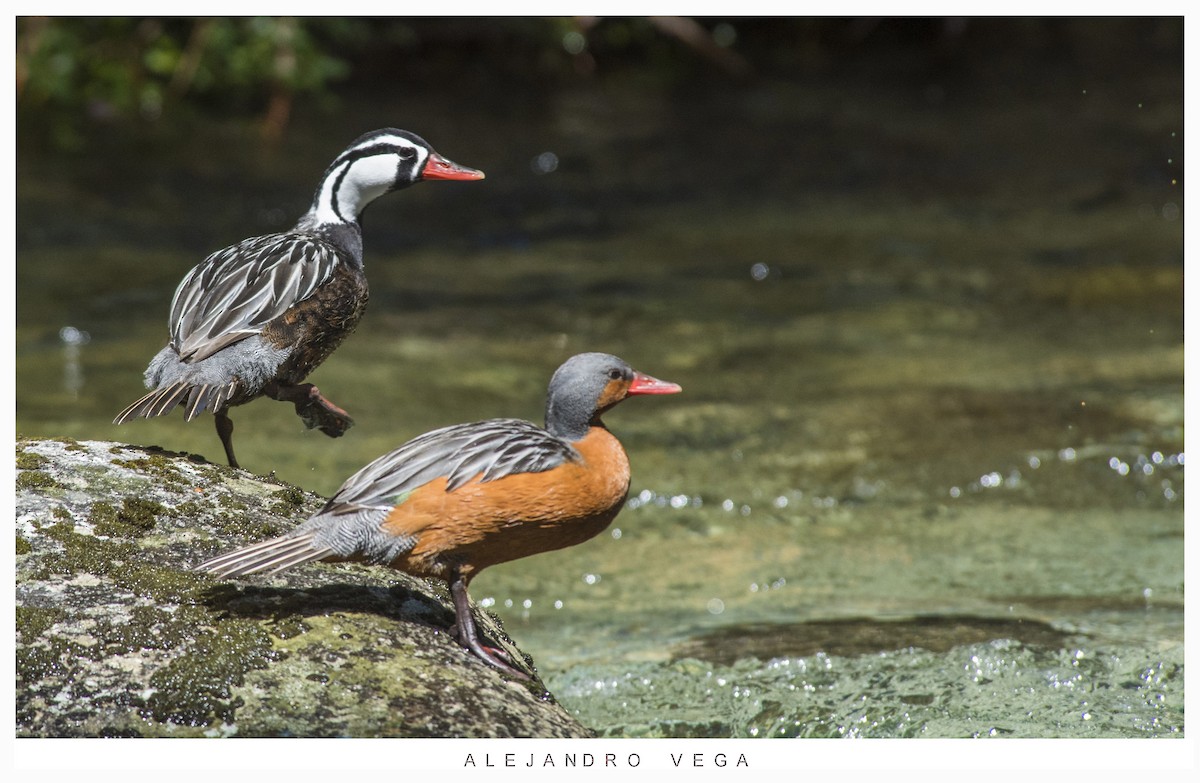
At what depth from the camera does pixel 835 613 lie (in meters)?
7.11

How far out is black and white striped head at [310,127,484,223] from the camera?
543 cm

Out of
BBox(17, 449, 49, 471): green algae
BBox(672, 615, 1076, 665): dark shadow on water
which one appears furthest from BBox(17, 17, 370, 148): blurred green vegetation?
BBox(17, 449, 49, 471): green algae

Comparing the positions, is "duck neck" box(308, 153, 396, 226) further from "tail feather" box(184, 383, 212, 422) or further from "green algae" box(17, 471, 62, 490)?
"green algae" box(17, 471, 62, 490)

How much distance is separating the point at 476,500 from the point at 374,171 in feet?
6.19

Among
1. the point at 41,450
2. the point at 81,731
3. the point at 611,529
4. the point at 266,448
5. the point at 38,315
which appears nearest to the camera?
the point at 81,731

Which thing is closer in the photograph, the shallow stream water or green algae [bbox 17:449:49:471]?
green algae [bbox 17:449:49:471]

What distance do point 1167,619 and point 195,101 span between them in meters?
13.7

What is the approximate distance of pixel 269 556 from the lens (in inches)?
157

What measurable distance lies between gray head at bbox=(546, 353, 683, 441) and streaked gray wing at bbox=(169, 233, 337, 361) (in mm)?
1182

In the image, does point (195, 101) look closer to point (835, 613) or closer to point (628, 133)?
point (628, 133)

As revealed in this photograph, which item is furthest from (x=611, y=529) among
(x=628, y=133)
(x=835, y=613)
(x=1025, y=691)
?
(x=628, y=133)

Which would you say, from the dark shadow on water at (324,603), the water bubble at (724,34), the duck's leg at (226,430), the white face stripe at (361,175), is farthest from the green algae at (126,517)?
the water bubble at (724,34)

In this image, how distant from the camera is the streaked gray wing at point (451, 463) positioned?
164 inches
